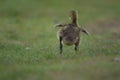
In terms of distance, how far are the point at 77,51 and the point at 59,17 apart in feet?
50.7

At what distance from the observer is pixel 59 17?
111 feet

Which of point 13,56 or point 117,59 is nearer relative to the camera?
point 117,59

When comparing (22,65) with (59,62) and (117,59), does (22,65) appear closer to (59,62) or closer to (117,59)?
(59,62)

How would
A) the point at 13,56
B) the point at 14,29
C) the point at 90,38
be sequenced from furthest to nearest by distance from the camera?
the point at 14,29 → the point at 90,38 → the point at 13,56

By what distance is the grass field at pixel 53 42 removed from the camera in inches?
551

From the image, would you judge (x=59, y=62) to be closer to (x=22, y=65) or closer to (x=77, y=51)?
(x=22, y=65)

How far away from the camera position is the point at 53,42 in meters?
22.5

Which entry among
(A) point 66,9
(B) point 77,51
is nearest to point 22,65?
(B) point 77,51

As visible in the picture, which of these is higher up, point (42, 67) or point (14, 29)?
point (42, 67)

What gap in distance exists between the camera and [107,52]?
18.2 m

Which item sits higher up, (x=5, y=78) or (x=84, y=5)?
(x=5, y=78)

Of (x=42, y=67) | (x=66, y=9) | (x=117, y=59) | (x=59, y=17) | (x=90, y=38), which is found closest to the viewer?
(x=42, y=67)

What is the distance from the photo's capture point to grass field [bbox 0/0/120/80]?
1399cm

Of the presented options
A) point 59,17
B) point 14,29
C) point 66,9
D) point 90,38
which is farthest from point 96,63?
point 66,9
